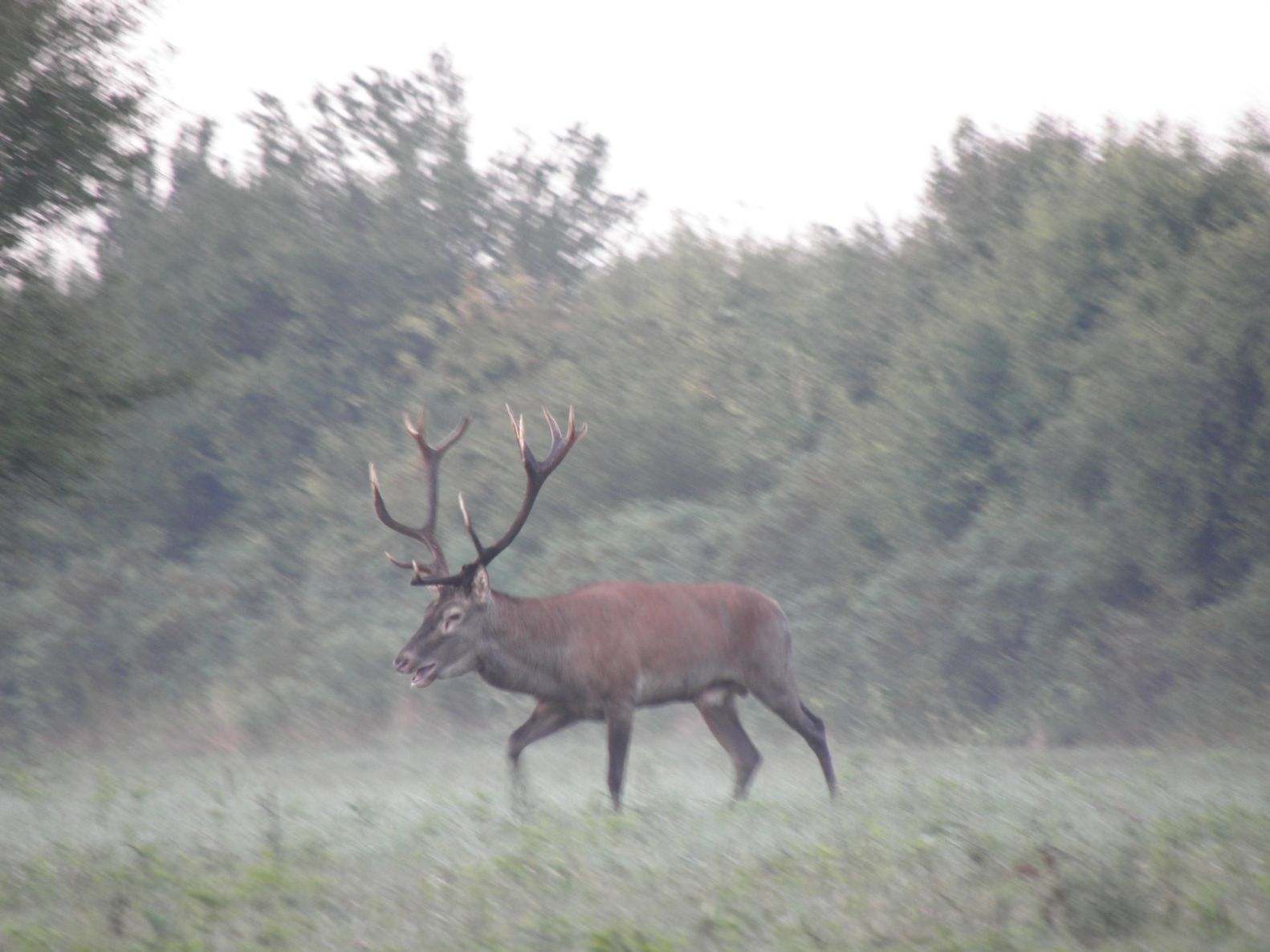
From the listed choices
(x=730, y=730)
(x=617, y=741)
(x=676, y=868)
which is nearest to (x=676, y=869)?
(x=676, y=868)

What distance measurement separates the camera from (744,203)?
2398cm

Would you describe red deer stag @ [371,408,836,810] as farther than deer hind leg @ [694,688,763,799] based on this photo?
No

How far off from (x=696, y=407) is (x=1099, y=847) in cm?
1433

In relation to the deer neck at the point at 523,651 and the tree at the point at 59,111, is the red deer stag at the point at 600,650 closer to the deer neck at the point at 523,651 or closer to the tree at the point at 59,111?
the deer neck at the point at 523,651

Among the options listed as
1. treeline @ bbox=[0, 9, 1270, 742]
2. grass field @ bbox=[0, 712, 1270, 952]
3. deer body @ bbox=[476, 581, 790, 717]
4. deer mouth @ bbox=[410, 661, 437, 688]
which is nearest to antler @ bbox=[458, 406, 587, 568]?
deer body @ bbox=[476, 581, 790, 717]

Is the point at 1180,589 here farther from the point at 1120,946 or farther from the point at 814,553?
the point at 1120,946

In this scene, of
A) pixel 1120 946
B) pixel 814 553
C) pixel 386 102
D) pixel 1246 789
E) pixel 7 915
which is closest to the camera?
pixel 1120 946

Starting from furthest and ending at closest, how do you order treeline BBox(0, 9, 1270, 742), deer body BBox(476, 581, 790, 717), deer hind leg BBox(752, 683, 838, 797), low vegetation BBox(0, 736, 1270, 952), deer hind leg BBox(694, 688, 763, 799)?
treeline BBox(0, 9, 1270, 742) < deer hind leg BBox(752, 683, 838, 797) < deer hind leg BBox(694, 688, 763, 799) < deer body BBox(476, 581, 790, 717) < low vegetation BBox(0, 736, 1270, 952)

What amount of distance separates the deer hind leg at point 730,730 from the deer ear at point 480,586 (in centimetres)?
172

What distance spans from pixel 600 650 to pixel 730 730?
1292mm

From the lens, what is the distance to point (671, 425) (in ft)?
69.7

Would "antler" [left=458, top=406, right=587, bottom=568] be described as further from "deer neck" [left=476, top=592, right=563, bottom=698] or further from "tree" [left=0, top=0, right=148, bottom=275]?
"tree" [left=0, top=0, right=148, bottom=275]

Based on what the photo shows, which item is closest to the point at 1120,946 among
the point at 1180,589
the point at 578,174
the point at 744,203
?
the point at 1180,589

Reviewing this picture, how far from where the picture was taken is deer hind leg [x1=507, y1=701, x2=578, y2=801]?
34.6 feet
